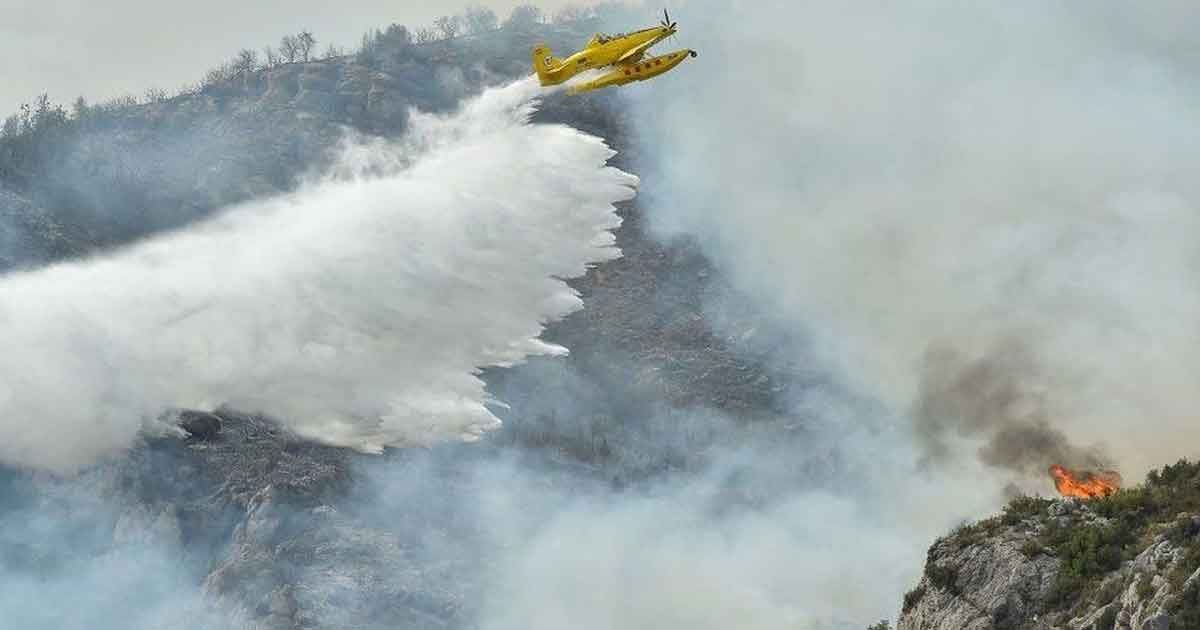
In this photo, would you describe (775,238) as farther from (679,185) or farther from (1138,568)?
(1138,568)

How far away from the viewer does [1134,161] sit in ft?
318

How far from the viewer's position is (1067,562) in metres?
46.6

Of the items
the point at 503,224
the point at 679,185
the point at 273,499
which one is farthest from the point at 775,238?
the point at 273,499

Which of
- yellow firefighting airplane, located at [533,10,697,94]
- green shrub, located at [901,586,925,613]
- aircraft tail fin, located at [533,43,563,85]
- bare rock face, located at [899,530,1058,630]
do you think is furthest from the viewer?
aircraft tail fin, located at [533,43,563,85]

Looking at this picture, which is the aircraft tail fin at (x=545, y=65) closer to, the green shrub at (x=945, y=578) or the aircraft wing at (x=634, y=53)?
the aircraft wing at (x=634, y=53)

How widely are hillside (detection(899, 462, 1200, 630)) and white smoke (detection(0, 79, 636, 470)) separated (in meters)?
46.1

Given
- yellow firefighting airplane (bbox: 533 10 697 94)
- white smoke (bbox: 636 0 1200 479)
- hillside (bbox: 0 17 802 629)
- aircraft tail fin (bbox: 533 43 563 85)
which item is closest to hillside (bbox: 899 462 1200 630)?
white smoke (bbox: 636 0 1200 479)

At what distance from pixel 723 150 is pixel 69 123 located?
5034cm

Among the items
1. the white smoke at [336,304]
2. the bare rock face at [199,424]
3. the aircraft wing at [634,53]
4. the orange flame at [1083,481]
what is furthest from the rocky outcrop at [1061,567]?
the bare rock face at [199,424]

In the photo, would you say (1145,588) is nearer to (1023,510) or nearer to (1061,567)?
(1061,567)

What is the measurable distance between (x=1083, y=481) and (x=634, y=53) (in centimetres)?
2854

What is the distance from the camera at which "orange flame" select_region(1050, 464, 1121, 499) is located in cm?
6962

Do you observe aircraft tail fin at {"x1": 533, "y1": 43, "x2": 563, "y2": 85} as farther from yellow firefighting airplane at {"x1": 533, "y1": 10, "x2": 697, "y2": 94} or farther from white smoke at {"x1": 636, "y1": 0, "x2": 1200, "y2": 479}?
white smoke at {"x1": 636, "y1": 0, "x2": 1200, "y2": 479}

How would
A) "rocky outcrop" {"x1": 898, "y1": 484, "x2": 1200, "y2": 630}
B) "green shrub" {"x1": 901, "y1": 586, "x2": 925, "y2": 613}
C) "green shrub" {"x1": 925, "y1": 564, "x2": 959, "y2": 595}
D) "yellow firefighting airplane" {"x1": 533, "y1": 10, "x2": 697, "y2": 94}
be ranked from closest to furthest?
"rocky outcrop" {"x1": 898, "y1": 484, "x2": 1200, "y2": 630}, "green shrub" {"x1": 925, "y1": 564, "x2": 959, "y2": 595}, "green shrub" {"x1": 901, "y1": 586, "x2": 925, "y2": 613}, "yellow firefighting airplane" {"x1": 533, "y1": 10, "x2": 697, "y2": 94}
